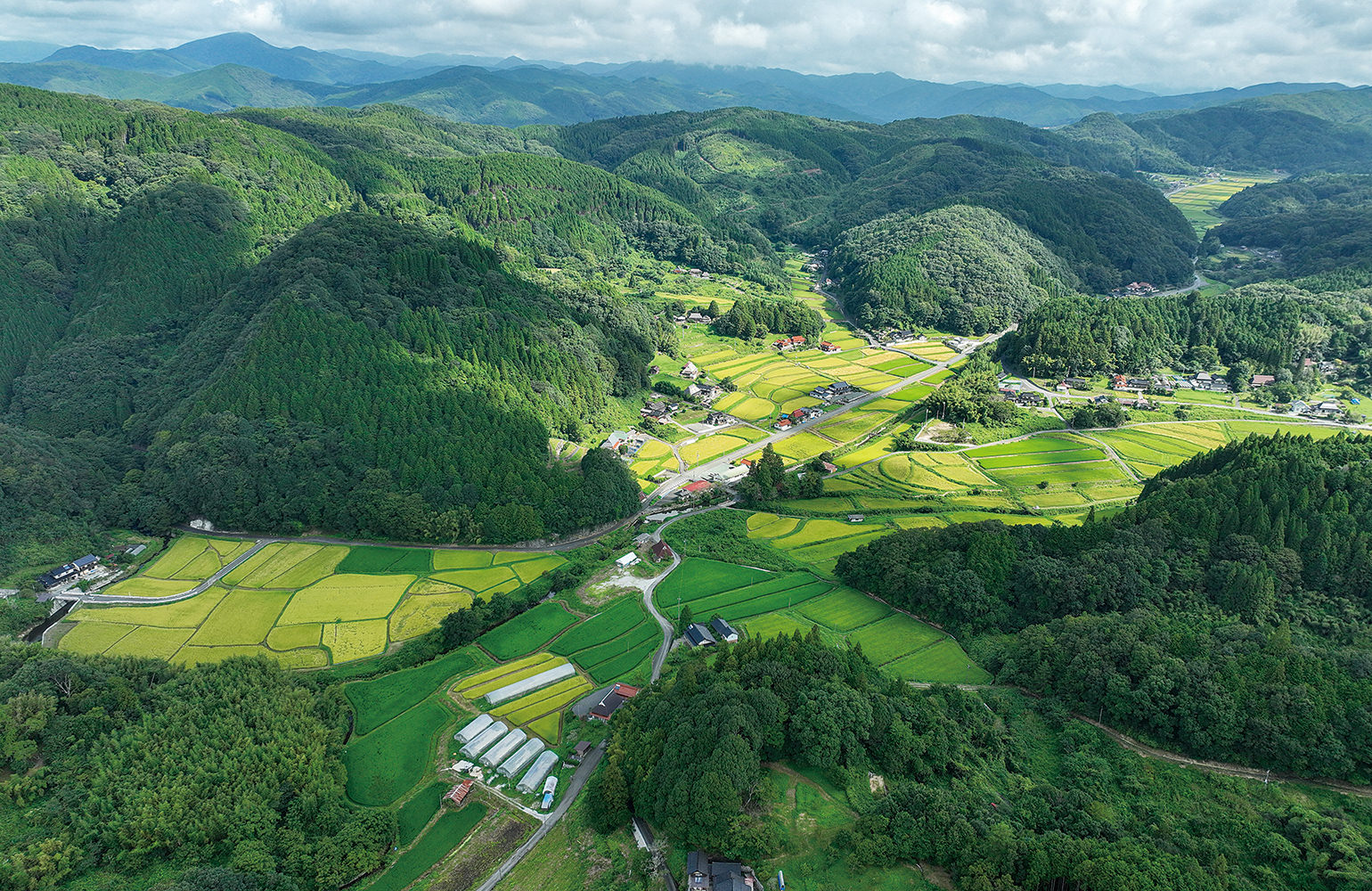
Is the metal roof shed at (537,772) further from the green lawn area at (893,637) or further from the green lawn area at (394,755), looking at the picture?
the green lawn area at (893,637)

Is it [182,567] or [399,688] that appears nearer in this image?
[399,688]

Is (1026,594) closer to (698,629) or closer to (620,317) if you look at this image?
(698,629)

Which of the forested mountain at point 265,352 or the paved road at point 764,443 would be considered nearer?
the forested mountain at point 265,352

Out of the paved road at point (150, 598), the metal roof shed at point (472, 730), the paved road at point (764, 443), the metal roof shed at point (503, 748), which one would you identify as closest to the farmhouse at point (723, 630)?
the metal roof shed at point (503, 748)

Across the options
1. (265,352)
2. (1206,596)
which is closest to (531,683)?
(1206,596)

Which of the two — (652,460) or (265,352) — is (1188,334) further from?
(265,352)

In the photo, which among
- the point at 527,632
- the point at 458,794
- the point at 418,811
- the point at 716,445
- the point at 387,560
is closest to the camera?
the point at 418,811

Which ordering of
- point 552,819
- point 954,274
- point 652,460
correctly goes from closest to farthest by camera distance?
point 552,819 < point 652,460 < point 954,274
